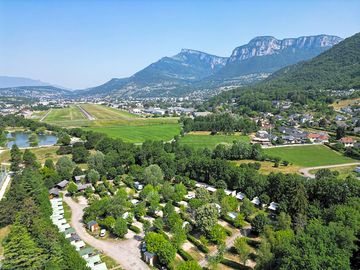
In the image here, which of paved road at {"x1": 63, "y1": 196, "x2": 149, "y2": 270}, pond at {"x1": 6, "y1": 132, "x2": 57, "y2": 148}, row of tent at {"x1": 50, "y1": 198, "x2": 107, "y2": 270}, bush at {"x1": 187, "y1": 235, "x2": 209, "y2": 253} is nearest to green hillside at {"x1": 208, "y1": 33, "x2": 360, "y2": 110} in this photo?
pond at {"x1": 6, "y1": 132, "x2": 57, "y2": 148}

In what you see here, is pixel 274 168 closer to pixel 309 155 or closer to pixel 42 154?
pixel 309 155

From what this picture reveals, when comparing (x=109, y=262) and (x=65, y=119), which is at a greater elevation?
(x=109, y=262)

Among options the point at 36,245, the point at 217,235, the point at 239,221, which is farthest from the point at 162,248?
the point at 239,221

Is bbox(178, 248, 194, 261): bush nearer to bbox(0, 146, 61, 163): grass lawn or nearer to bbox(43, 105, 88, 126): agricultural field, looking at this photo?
bbox(0, 146, 61, 163): grass lawn

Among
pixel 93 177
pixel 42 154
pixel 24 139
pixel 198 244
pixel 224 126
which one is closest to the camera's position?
pixel 198 244

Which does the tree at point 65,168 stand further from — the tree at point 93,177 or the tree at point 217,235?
the tree at point 217,235

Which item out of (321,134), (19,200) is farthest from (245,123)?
(19,200)
